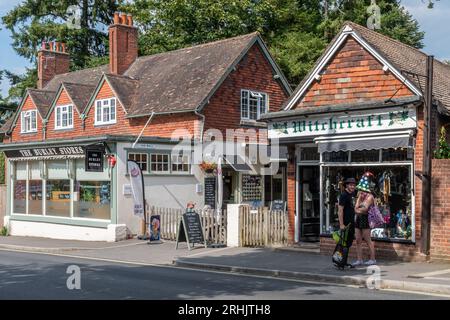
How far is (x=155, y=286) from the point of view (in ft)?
37.9

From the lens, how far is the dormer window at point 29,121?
3481cm

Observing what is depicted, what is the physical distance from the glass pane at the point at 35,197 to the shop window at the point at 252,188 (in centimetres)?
816

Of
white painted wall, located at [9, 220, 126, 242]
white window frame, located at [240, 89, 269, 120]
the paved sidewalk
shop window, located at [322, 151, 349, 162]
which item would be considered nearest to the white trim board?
shop window, located at [322, 151, 349, 162]

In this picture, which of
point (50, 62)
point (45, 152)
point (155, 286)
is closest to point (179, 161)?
point (45, 152)

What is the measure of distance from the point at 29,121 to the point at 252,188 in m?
15.9

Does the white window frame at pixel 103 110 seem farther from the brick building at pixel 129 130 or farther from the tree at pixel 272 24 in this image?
the tree at pixel 272 24

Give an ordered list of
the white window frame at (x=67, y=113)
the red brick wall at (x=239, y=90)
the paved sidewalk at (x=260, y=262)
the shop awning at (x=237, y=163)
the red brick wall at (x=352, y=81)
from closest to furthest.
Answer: the paved sidewalk at (x=260, y=262) → the red brick wall at (x=352, y=81) → the shop awning at (x=237, y=163) → the red brick wall at (x=239, y=90) → the white window frame at (x=67, y=113)

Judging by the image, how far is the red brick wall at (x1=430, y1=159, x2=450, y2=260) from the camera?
558 inches

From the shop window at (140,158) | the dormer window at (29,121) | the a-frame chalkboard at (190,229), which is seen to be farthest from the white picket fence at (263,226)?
the dormer window at (29,121)

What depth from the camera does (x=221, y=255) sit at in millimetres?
16609

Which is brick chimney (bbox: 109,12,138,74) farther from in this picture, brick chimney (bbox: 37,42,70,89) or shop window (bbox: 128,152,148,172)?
shop window (bbox: 128,152,148,172)

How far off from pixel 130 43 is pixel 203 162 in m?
12.4

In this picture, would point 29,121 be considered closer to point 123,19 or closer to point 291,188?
point 123,19

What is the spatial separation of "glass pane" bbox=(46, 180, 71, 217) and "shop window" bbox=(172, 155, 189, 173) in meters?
4.05
